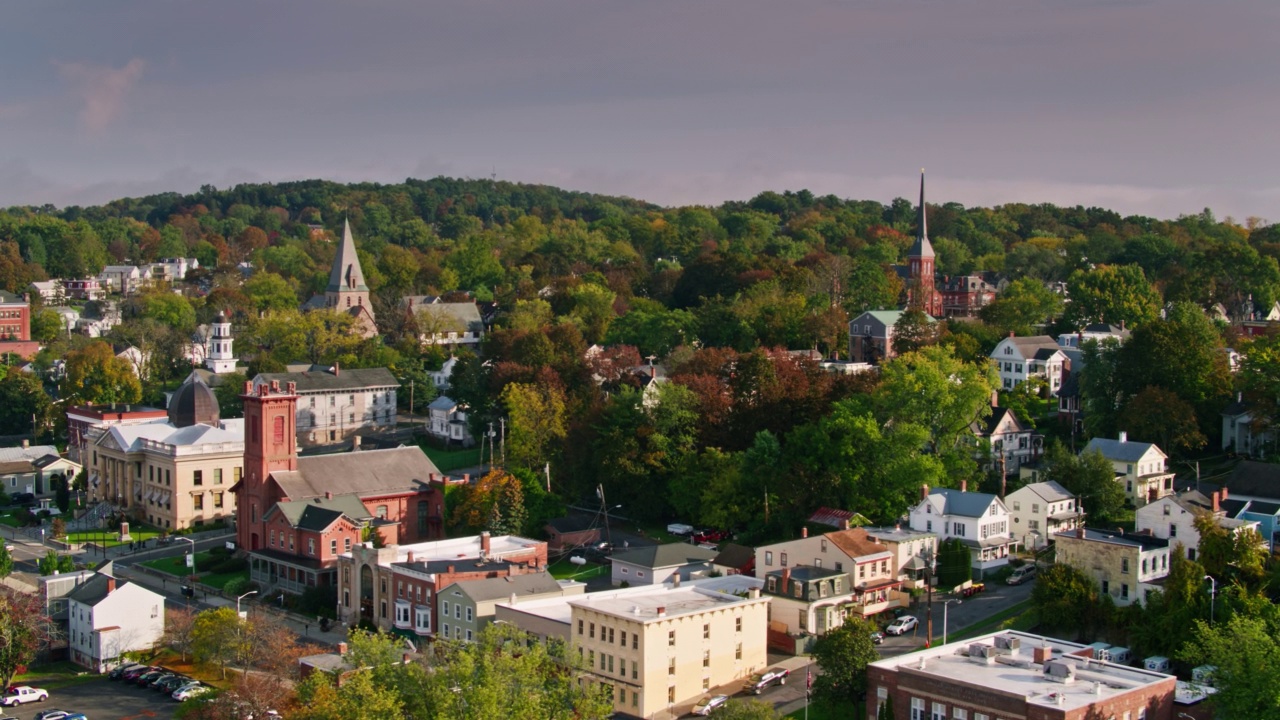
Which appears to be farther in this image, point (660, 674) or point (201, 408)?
point (201, 408)

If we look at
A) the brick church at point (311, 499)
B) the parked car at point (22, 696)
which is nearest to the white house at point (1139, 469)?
the brick church at point (311, 499)

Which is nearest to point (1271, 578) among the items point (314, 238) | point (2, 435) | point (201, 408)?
point (201, 408)

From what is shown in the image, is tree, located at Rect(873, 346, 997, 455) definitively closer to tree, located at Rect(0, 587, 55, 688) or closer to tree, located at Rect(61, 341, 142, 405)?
tree, located at Rect(0, 587, 55, 688)

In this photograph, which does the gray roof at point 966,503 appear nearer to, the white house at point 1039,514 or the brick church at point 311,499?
the white house at point 1039,514

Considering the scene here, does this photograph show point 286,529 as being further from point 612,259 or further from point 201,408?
point 612,259

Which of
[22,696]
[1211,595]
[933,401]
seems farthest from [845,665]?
[22,696]

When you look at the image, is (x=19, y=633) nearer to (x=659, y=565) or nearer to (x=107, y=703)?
(x=107, y=703)

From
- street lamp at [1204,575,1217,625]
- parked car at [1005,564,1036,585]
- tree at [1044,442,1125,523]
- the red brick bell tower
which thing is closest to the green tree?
tree at [1044,442,1125,523]
